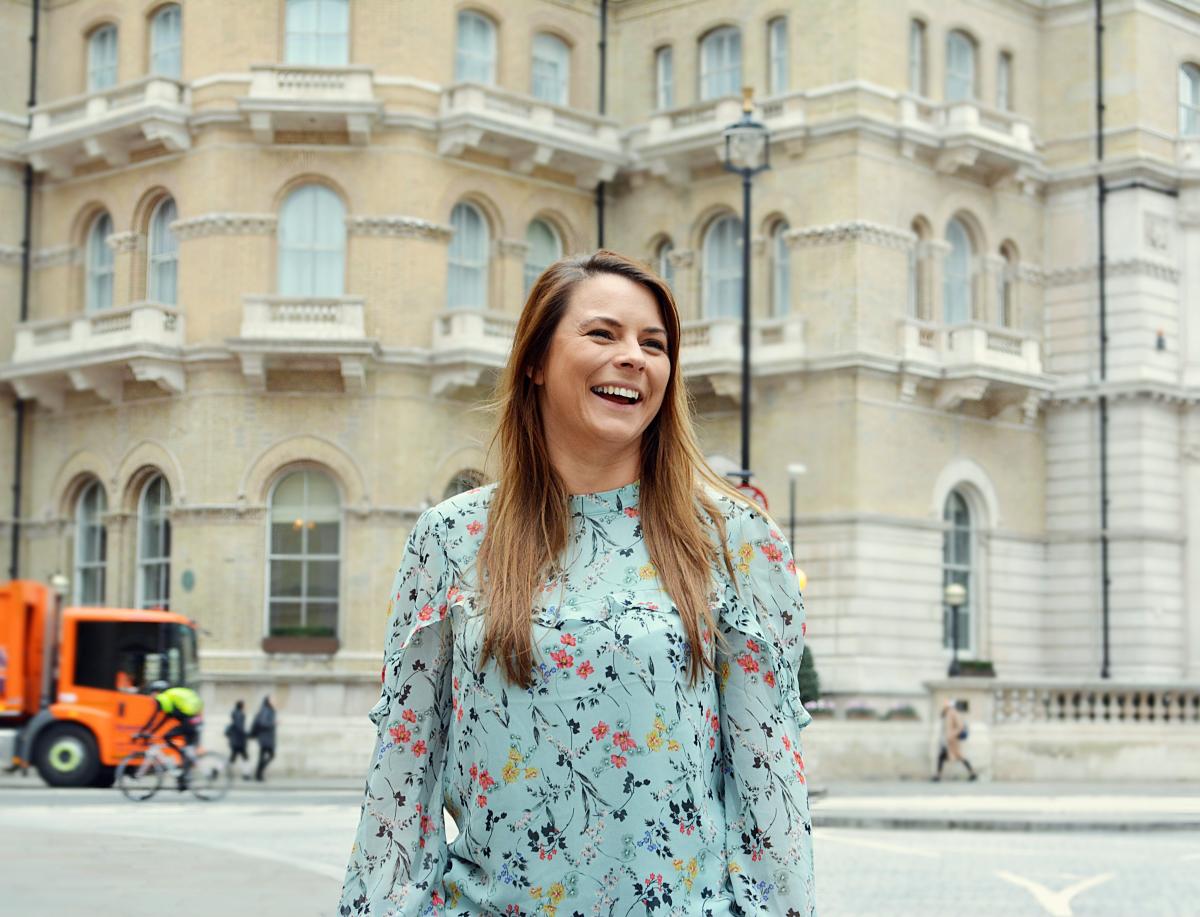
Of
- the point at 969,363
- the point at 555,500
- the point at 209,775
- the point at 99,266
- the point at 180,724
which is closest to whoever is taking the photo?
the point at 555,500

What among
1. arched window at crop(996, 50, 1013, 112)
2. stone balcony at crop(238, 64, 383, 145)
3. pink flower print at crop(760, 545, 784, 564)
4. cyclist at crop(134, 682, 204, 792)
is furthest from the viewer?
arched window at crop(996, 50, 1013, 112)

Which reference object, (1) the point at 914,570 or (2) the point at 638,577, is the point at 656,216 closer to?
(1) the point at 914,570

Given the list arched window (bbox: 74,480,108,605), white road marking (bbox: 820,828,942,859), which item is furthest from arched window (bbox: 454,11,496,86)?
white road marking (bbox: 820,828,942,859)

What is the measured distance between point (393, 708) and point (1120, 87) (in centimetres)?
4148

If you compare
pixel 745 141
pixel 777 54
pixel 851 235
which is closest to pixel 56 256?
pixel 777 54

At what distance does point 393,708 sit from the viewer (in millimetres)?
4367

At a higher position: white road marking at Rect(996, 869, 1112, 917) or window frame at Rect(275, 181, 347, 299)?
window frame at Rect(275, 181, 347, 299)

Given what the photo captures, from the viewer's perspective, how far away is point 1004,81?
1742 inches

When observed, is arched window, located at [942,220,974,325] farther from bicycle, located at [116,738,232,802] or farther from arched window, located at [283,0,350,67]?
bicycle, located at [116,738,232,802]

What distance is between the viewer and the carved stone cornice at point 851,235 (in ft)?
131

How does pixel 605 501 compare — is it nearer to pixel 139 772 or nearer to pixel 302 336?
pixel 139 772

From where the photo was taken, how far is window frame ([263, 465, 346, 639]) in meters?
38.8

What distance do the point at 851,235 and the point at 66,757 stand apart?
16609mm

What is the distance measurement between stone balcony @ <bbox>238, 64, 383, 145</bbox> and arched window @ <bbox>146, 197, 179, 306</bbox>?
2.72 meters
